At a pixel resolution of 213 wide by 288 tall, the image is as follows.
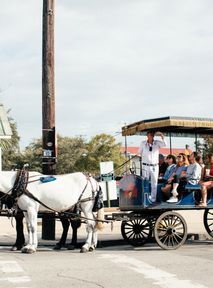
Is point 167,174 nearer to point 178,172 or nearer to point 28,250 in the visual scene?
point 178,172

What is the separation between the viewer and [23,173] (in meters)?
12.0

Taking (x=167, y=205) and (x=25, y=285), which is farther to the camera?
(x=167, y=205)

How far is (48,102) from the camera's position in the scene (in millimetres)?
15141

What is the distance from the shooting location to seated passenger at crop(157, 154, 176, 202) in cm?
1255

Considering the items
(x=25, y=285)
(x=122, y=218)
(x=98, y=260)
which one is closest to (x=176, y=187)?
(x=122, y=218)

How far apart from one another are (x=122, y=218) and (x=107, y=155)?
51455 mm

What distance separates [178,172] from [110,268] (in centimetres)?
393

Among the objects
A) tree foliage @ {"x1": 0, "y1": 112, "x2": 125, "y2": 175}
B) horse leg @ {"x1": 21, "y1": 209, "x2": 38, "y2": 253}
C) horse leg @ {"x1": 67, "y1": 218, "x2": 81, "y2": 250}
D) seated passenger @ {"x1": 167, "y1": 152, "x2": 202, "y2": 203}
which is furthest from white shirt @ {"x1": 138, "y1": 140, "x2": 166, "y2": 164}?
tree foliage @ {"x1": 0, "y1": 112, "x2": 125, "y2": 175}

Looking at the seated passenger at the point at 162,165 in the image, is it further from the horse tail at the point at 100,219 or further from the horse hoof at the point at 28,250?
the horse hoof at the point at 28,250

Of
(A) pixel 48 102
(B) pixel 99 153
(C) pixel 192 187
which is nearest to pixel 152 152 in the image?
(C) pixel 192 187

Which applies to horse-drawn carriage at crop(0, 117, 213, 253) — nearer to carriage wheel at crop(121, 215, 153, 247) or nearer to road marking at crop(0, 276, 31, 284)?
carriage wheel at crop(121, 215, 153, 247)

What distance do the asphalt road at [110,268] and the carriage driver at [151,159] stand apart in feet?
4.74

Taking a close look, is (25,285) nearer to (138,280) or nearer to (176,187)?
(138,280)

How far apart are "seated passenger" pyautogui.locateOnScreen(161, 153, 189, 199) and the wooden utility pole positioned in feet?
11.7
